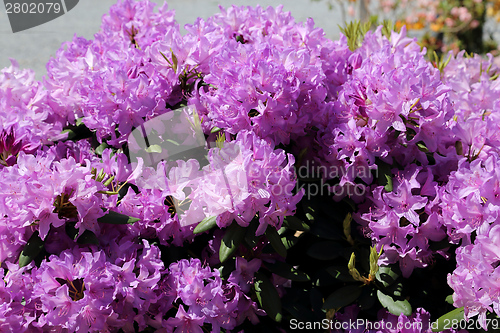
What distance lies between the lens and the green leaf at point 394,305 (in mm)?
1386

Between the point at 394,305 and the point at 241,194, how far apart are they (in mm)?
562

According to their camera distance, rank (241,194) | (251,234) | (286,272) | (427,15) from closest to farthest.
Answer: (241,194), (251,234), (286,272), (427,15)

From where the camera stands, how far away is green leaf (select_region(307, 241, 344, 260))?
Answer: 1522 mm

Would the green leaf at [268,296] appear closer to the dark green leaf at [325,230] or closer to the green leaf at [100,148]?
the dark green leaf at [325,230]

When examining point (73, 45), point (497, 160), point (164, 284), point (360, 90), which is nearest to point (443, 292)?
point (497, 160)

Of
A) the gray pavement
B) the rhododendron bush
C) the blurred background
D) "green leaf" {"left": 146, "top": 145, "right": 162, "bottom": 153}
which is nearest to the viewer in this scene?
the rhododendron bush

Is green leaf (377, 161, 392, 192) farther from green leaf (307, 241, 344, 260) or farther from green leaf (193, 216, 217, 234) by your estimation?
green leaf (193, 216, 217, 234)

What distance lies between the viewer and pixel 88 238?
131 centimetres

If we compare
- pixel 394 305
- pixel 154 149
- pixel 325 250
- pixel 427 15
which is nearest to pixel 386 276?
pixel 394 305

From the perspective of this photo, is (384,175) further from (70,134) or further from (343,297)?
(70,134)

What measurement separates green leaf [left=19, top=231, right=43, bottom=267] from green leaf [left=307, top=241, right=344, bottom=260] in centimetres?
77

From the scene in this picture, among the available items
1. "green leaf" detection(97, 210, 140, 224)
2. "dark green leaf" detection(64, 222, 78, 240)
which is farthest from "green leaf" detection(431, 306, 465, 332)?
"dark green leaf" detection(64, 222, 78, 240)

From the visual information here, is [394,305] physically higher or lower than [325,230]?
lower

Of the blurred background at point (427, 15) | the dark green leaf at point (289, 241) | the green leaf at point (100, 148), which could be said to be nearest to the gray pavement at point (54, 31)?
the blurred background at point (427, 15)
